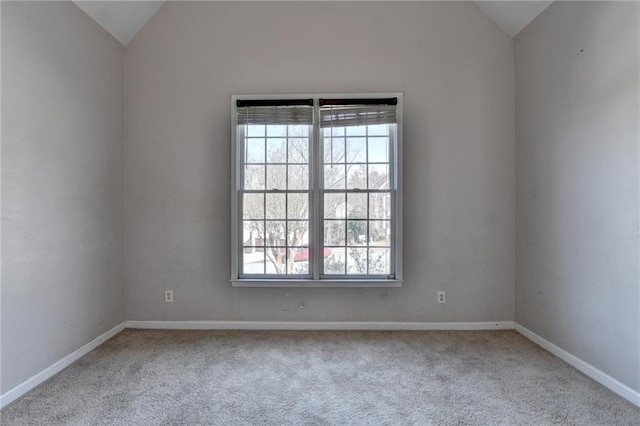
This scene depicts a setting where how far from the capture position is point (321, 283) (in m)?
2.92

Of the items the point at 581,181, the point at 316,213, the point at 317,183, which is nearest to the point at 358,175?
the point at 317,183

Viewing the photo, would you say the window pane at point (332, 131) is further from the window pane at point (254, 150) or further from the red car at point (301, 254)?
the red car at point (301, 254)

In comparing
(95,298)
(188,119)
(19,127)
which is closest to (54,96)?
(19,127)

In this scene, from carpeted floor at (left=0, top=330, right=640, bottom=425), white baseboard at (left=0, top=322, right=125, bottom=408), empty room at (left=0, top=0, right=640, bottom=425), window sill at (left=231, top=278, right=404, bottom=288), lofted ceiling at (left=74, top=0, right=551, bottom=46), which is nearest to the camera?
carpeted floor at (left=0, top=330, right=640, bottom=425)

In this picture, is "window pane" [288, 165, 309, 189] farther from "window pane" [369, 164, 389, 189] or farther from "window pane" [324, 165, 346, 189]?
"window pane" [369, 164, 389, 189]

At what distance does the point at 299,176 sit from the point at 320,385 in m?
1.82

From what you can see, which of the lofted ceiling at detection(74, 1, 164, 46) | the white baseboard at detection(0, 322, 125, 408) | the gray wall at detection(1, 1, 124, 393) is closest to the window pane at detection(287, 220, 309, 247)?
the gray wall at detection(1, 1, 124, 393)

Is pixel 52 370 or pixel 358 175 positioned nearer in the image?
pixel 52 370

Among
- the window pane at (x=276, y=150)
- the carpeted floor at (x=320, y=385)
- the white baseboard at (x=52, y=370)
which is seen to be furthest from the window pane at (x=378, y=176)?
the white baseboard at (x=52, y=370)

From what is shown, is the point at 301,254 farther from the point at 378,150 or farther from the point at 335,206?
the point at 378,150

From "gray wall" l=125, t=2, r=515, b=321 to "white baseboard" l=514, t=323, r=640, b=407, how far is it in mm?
342

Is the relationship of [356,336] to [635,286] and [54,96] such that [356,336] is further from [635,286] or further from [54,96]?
[54,96]

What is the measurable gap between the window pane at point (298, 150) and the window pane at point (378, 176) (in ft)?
2.16

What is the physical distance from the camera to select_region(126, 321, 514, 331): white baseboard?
294 centimetres
